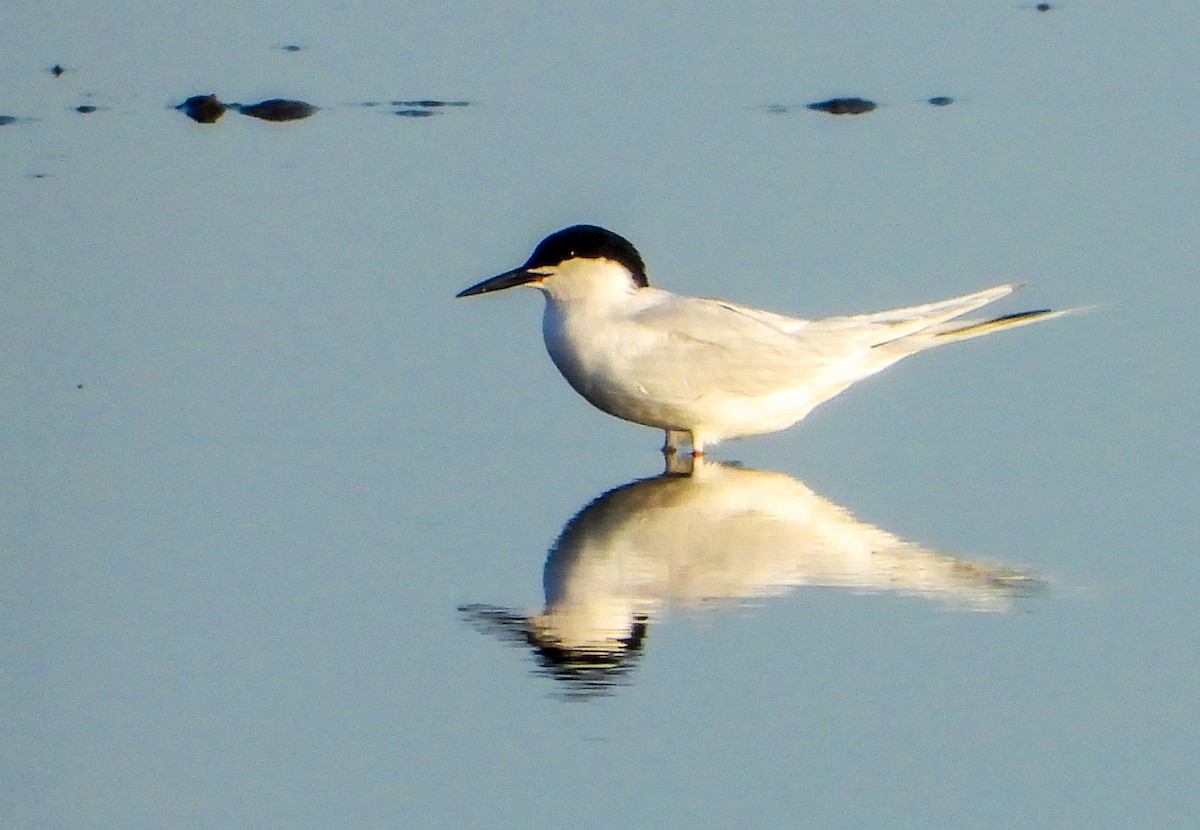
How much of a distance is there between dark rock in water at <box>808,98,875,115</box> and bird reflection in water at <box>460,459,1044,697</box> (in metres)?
4.05

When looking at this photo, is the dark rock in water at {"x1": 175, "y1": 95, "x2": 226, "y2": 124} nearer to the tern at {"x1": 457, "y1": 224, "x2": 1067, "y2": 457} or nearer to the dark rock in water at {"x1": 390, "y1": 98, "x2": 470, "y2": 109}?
the dark rock in water at {"x1": 390, "y1": 98, "x2": 470, "y2": 109}

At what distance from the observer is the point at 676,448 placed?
6.82 meters

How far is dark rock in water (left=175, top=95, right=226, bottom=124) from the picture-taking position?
1005 centimetres

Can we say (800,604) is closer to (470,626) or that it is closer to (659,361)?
(470,626)

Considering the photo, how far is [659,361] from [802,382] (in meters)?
0.45

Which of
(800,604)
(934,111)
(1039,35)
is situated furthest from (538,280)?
(1039,35)

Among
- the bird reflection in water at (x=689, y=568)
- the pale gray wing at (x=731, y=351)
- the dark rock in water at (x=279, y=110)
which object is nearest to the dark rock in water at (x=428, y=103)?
the dark rock in water at (x=279, y=110)

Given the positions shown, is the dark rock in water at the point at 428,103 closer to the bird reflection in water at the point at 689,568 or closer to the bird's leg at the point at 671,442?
the bird's leg at the point at 671,442

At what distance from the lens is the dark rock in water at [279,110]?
10.1 m

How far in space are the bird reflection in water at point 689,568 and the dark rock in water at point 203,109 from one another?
177 inches

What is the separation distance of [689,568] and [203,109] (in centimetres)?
540

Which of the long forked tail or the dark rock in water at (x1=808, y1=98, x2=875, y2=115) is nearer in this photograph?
the long forked tail

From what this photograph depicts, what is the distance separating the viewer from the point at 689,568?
5359 millimetres

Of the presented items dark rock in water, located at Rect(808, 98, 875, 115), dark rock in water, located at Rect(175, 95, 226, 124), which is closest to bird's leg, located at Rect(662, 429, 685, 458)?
dark rock in water, located at Rect(808, 98, 875, 115)
